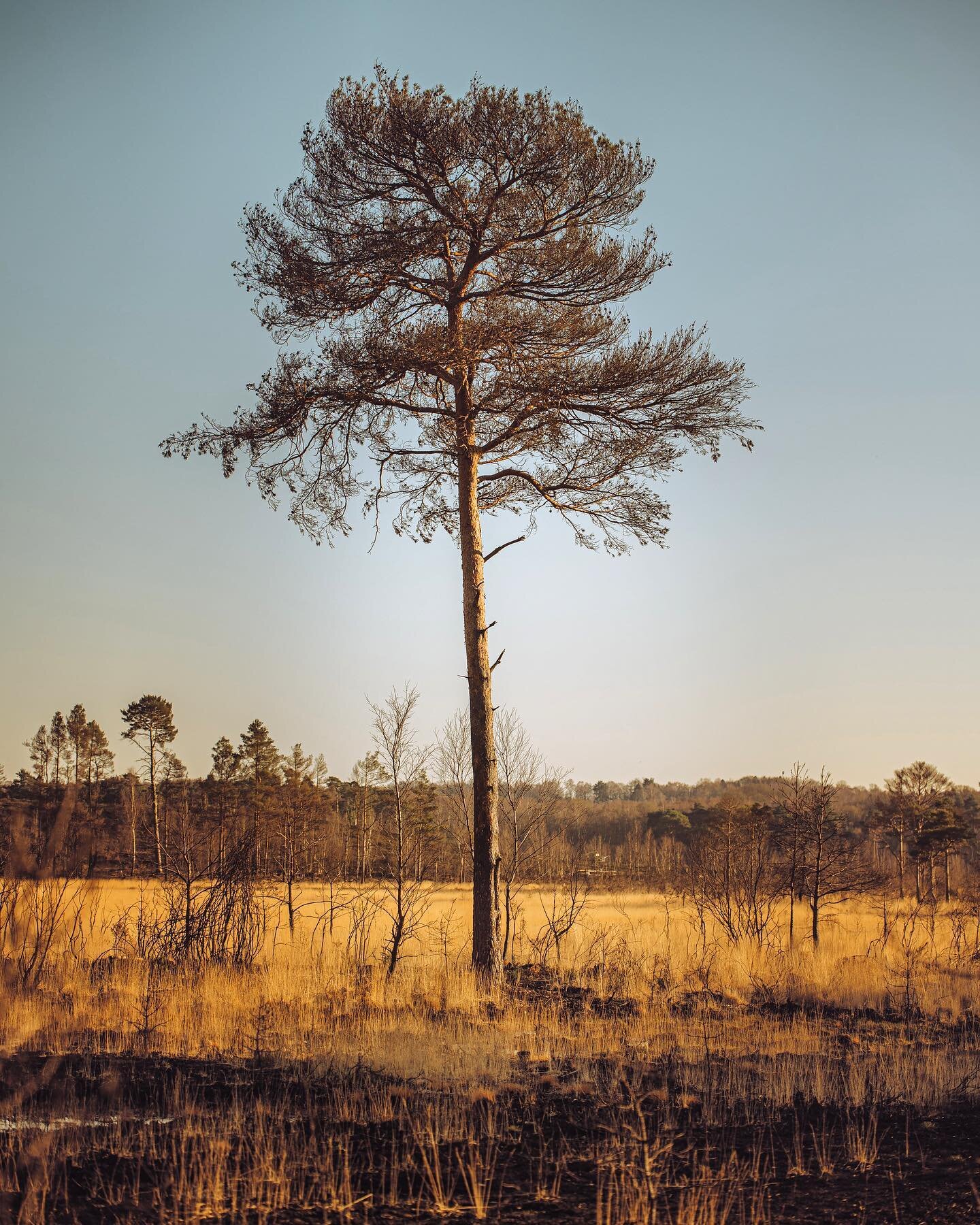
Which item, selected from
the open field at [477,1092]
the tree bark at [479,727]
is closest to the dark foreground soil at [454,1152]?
the open field at [477,1092]

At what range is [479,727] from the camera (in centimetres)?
1071

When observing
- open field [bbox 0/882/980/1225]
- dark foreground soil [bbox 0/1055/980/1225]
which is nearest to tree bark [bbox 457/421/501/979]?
open field [bbox 0/882/980/1225]

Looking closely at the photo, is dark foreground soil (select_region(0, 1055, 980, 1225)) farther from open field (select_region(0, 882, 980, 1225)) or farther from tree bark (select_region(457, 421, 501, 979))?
tree bark (select_region(457, 421, 501, 979))

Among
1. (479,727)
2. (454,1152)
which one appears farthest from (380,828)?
(454,1152)

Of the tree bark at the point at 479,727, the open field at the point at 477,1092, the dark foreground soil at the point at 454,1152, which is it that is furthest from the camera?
the tree bark at the point at 479,727

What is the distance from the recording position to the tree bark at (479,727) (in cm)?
1039

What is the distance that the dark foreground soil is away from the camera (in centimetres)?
398

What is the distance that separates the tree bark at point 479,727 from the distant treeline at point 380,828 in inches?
52.0

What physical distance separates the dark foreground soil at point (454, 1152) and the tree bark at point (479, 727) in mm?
3856

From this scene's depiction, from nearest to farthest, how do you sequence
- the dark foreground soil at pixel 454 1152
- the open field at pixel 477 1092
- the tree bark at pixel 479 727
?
the dark foreground soil at pixel 454 1152, the open field at pixel 477 1092, the tree bark at pixel 479 727

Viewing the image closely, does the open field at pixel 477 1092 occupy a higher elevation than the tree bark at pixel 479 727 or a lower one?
lower

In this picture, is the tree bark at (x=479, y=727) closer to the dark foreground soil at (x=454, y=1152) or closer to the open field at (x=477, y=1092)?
the open field at (x=477, y=1092)

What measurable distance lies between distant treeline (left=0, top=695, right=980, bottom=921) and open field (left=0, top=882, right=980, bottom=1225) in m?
1.37

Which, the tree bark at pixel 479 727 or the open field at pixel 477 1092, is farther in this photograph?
the tree bark at pixel 479 727
